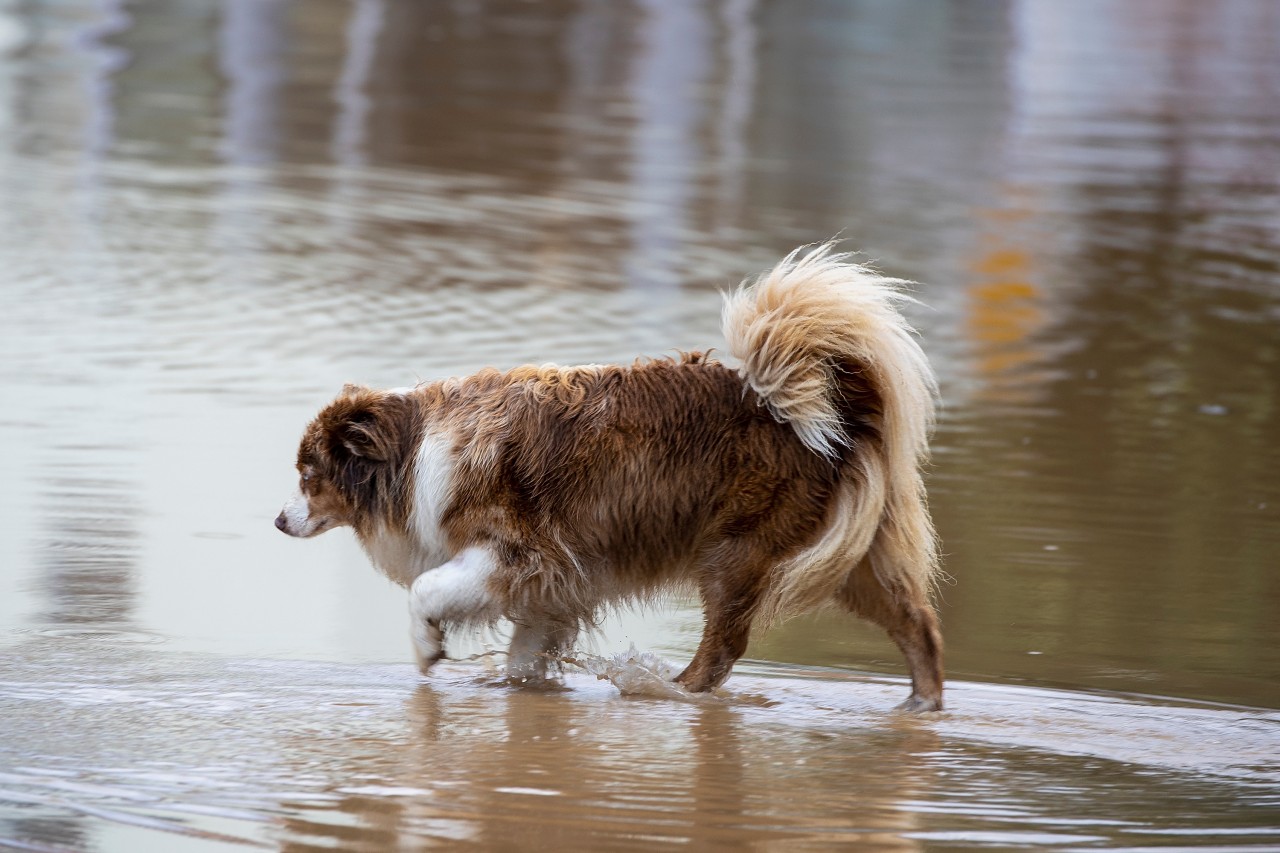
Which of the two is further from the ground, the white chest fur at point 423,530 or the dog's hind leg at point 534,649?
the white chest fur at point 423,530

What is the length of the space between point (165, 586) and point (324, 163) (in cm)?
1027

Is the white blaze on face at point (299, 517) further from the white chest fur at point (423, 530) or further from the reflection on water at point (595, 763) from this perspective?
the reflection on water at point (595, 763)

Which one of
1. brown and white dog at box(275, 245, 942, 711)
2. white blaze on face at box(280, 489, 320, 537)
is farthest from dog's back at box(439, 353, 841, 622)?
white blaze on face at box(280, 489, 320, 537)

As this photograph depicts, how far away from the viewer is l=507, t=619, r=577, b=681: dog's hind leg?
6.27 m

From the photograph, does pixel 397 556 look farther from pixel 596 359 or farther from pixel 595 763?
pixel 596 359

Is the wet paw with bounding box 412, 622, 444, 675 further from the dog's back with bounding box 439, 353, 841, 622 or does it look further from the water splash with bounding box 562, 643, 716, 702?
the water splash with bounding box 562, 643, 716, 702

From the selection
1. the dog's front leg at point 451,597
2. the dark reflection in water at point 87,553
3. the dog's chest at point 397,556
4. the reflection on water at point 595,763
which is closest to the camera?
the reflection on water at point 595,763

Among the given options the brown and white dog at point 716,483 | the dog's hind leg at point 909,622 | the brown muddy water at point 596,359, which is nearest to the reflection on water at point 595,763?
the brown muddy water at point 596,359

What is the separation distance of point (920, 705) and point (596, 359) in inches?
195

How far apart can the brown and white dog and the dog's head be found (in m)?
0.13

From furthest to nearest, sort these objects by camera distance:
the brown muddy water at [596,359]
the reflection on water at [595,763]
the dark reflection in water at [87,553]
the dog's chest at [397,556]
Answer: the dark reflection in water at [87,553], the dog's chest at [397,556], the brown muddy water at [596,359], the reflection on water at [595,763]

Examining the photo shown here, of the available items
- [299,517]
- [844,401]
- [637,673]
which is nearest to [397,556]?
[299,517]

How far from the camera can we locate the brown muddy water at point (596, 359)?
5.07 meters

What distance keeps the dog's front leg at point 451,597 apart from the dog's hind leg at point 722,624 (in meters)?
0.67
